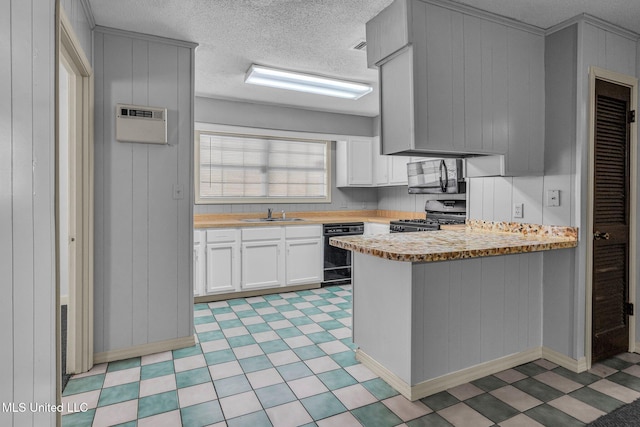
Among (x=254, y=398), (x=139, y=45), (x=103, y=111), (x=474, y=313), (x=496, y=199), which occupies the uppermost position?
(x=139, y=45)

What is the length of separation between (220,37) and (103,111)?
1024 millimetres

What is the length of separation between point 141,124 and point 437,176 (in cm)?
317

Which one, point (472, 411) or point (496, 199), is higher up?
point (496, 199)

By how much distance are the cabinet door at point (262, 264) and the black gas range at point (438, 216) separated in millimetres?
1471

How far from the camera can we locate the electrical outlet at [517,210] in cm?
288

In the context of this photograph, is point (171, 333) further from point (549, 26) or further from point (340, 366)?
point (549, 26)

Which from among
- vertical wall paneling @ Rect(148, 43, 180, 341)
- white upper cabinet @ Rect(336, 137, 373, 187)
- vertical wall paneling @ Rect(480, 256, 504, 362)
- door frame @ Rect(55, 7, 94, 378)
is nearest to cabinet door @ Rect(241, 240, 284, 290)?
vertical wall paneling @ Rect(148, 43, 180, 341)

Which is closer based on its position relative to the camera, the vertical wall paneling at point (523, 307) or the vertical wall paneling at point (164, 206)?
the vertical wall paneling at point (523, 307)

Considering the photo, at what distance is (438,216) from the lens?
4660mm

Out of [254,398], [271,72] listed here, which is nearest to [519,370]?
[254,398]

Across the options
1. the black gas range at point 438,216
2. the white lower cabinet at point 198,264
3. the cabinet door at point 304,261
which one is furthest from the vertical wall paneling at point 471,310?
the white lower cabinet at point 198,264

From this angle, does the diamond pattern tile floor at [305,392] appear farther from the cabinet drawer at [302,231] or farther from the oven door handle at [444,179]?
the oven door handle at [444,179]

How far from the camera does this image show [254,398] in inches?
88.1

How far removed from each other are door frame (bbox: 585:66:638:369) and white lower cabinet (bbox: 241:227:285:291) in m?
3.07
